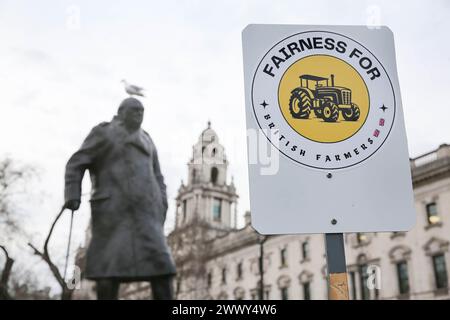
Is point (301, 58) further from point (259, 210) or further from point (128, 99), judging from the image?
point (128, 99)

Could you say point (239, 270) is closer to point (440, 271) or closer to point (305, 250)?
point (305, 250)

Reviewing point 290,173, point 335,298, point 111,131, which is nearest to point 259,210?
point 290,173

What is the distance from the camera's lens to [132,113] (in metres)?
3.97

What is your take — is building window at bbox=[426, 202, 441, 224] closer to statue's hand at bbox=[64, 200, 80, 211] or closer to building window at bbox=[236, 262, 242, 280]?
building window at bbox=[236, 262, 242, 280]

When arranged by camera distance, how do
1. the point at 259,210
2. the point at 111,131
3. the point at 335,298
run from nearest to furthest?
the point at 335,298 < the point at 259,210 < the point at 111,131

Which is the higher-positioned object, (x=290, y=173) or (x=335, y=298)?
(x=290, y=173)

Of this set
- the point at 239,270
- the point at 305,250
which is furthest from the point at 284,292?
the point at 239,270

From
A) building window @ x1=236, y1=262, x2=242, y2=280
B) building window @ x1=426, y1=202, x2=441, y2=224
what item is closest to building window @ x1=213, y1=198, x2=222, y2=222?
building window @ x1=236, y1=262, x2=242, y2=280

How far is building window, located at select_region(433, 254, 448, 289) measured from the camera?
33250 millimetres

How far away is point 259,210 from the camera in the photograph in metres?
2.12

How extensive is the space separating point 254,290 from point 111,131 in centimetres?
4699

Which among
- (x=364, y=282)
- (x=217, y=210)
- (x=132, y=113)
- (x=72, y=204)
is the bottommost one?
(x=72, y=204)

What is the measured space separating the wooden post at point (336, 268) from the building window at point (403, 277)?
35.8 meters

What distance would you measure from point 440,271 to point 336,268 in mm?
34590
